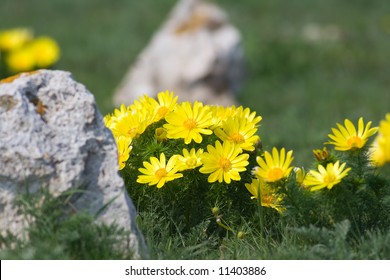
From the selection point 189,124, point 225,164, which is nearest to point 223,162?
point 225,164

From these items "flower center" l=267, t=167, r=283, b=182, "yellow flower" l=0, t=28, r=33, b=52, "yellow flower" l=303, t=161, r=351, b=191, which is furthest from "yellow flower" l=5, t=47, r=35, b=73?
"yellow flower" l=303, t=161, r=351, b=191

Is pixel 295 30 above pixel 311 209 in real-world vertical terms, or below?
above

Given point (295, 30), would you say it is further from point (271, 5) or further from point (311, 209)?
point (311, 209)

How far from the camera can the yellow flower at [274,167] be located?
3.07 m

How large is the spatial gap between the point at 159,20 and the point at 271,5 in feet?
6.47

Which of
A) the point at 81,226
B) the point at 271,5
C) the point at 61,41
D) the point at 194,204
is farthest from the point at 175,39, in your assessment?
the point at 81,226

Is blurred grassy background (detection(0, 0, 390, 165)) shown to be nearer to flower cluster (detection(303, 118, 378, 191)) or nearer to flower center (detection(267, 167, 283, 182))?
flower cluster (detection(303, 118, 378, 191))

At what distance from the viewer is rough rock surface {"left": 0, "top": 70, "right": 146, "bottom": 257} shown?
287cm

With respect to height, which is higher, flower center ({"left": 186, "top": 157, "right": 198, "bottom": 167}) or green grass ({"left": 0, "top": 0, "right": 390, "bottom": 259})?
green grass ({"left": 0, "top": 0, "right": 390, "bottom": 259})

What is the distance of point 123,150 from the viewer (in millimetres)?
3348

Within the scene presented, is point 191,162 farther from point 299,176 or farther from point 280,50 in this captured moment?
point 280,50

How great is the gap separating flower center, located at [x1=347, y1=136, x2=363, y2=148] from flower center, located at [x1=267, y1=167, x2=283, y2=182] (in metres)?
0.32

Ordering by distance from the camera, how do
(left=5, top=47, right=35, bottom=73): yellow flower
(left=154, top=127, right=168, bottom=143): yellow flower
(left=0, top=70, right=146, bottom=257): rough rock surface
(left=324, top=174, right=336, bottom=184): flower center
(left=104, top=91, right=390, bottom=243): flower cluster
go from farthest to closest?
(left=5, top=47, right=35, bottom=73): yellow flower
(left=154, top=127, right=168, bottom=143): yellow flower
(left=104, top=91, right=390, bottom=243): flower cluster
(left=324, top=174, right=336, bottom=184): flower center
(left=0, top=70, right=146, bottom=257): rough rock surface

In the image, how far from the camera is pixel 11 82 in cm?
310
